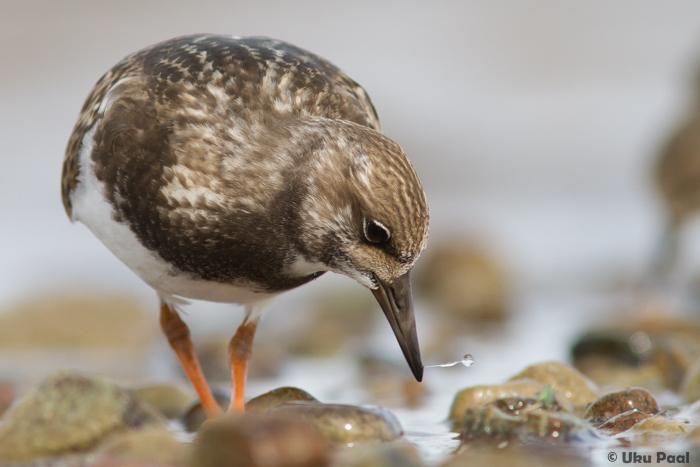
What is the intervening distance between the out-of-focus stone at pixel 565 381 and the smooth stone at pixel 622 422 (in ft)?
1.36

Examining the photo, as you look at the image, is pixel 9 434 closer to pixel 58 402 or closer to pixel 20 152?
pixel 58 402

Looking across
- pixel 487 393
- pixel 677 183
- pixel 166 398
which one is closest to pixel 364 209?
pixel 487 393

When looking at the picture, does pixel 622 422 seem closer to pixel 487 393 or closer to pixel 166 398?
pixel 487 393

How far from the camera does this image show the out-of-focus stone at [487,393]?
3828 mm

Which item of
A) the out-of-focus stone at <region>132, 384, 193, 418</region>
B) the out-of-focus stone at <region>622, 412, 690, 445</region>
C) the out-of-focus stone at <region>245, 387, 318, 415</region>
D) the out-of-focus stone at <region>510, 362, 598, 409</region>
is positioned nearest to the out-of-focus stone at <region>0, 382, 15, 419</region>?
the out-of-focus stone at <region>132, 384, 193, 418</region>

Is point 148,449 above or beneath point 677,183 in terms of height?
above

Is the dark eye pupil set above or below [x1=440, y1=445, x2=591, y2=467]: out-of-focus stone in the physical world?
above

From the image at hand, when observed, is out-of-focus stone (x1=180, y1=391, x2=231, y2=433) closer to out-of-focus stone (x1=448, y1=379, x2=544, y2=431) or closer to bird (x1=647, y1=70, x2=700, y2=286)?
out-of-focus stone (x1=448, y1=379, x2=544, y2=431)

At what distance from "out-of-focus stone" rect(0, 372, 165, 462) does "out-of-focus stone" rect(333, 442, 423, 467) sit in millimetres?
1051

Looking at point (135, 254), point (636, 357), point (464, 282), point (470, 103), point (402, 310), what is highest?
point (135, 254)

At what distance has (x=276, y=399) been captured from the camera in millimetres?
3744

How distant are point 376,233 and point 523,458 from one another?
92 cm

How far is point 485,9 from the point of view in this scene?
17422 millimetres

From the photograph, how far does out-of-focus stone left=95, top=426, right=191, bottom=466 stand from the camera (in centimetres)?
286
